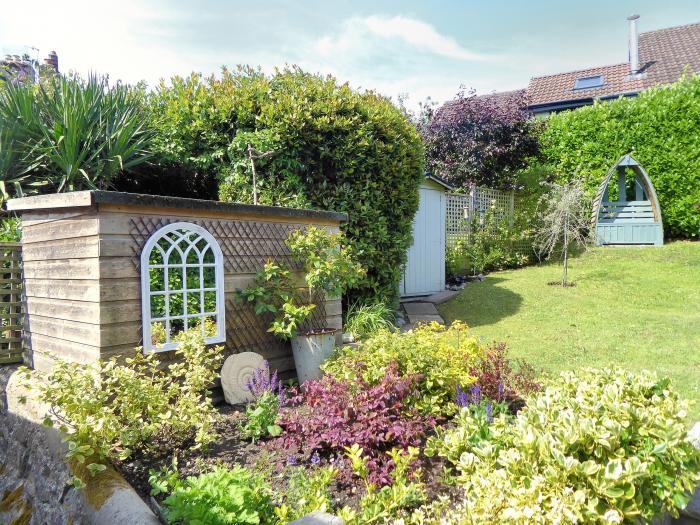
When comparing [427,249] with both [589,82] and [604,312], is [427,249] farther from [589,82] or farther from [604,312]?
[589,82]

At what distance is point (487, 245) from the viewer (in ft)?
39.5

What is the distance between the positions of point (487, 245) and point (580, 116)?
5.32 m

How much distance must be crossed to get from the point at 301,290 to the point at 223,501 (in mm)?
3081

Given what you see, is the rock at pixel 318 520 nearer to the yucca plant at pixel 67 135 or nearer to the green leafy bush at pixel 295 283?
the green leafy bush at pixel 295 283

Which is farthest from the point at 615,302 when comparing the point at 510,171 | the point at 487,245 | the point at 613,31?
the point at 613,31

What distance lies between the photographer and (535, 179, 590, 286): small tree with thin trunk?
10.2 m

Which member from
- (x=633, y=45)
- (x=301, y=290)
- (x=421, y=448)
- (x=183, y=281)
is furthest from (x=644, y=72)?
(x=183, y=281)

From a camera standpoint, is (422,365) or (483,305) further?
(483,305)

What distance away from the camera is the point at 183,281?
4.29 meters

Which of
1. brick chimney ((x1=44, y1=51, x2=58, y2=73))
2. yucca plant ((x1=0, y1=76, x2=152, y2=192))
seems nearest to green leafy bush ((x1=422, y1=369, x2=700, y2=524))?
yucca plant ((x1=0, y1=76, x2=152, y2=192))

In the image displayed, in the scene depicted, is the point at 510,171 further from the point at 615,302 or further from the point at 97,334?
the point at 97,334

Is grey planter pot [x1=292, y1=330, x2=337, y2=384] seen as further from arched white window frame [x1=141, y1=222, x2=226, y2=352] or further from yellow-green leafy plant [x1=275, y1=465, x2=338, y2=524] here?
yellow-green leafy plant [x1=275, y1=465, x2=338, y2=524]

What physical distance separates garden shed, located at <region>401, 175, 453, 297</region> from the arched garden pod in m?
5.31

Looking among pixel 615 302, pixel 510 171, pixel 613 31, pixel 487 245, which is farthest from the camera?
pixel 613 31
